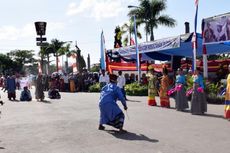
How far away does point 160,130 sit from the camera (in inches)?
420

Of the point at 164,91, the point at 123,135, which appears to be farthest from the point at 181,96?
the point at 123,135

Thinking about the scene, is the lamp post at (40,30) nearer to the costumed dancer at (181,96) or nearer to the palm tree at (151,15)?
the costumed dancer at (181,96)

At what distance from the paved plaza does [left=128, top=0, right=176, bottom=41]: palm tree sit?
30.5 metres

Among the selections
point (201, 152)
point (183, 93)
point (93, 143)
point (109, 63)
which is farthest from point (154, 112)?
point (109, 63)

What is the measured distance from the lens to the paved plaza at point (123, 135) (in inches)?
332

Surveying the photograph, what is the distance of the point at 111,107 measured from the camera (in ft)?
34.9

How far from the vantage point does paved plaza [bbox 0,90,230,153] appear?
332 inches

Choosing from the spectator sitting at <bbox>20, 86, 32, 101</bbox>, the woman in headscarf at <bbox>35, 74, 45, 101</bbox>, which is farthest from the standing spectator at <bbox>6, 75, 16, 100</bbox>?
the woman in headscarf at <bbox>35, 74, 45, 101</bbox>

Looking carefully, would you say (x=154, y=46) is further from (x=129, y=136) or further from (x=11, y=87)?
(x=129, y=136)

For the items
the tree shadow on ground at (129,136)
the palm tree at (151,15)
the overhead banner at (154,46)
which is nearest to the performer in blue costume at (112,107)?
the tree shadow on ground at (129,136)

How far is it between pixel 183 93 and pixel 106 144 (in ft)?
23.5

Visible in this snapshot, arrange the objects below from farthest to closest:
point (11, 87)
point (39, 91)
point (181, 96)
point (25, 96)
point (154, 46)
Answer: point (11, 87)
point (154, 46)
point (25, 96)
point (39, 91)
point (181, 96)

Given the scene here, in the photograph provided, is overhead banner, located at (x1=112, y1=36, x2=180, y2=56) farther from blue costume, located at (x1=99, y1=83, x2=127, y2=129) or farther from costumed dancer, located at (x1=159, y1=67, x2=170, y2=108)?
blue costume, located at (x1=99, y1=83, x2=127, y2=129)

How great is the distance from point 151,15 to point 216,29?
86.2 feet
